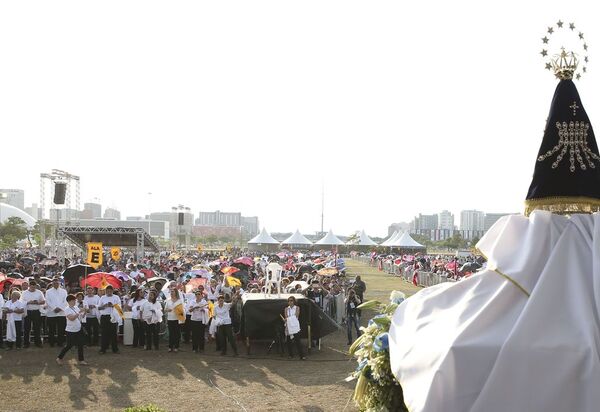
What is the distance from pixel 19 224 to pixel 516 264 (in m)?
Answer: 88.3

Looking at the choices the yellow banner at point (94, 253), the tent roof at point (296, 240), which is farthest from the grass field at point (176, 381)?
the tent roof at point (296, 240)

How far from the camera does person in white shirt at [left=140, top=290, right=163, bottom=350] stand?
48.0 ft

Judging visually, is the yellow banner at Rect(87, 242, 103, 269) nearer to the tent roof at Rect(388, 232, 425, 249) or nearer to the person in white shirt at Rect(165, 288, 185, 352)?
the person in white shirt at Rect(165, 288, 185, 352)

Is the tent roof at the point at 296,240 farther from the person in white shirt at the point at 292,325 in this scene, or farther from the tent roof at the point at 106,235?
the person in white shirt at the point at 292,325

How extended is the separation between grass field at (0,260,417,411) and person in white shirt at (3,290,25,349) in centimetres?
48

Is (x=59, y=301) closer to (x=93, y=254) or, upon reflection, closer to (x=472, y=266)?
(x=93, y=254)

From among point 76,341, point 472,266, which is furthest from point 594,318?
point 472,266

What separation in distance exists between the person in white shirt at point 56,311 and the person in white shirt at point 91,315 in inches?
22.3

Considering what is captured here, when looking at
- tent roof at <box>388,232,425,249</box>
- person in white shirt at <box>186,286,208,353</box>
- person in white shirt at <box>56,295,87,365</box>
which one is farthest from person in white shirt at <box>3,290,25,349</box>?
tent roof at <box>388,232,425,249</box>

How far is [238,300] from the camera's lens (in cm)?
1580

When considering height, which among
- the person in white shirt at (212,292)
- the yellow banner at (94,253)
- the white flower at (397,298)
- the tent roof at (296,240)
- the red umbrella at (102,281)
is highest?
the white flower at (397,298)

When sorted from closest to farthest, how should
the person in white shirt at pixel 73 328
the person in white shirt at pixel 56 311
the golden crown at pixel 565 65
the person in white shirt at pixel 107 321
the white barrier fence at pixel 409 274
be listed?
the golden crown at pixel 565 65
the person in white shirt at pixel 73 328
the person in white shirt at pixel 107 321
the person in white shirt at pixel 56 311
the white barrier fence at pixel 409 274

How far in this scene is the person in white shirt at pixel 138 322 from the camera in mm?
14883

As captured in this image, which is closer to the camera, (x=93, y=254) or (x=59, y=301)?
(x=59, y=301)
